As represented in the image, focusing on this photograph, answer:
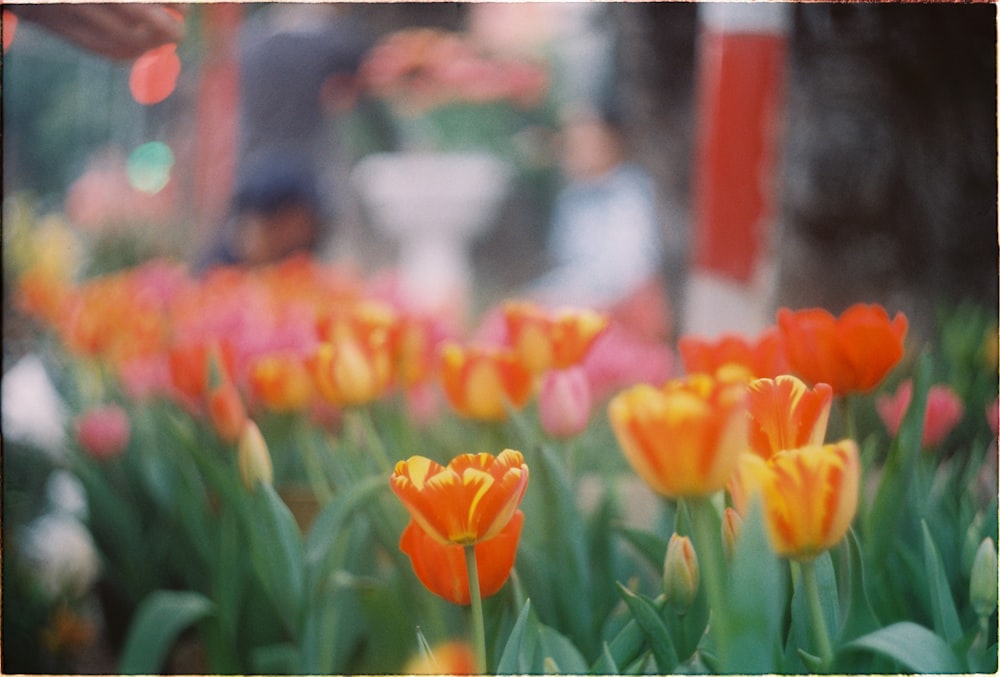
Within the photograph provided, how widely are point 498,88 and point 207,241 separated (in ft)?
2.46

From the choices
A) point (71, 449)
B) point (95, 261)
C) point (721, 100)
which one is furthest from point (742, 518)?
point (95, 261)

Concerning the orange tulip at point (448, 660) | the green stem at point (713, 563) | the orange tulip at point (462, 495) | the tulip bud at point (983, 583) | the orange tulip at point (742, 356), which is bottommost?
the orange tulip at point (448, 660)

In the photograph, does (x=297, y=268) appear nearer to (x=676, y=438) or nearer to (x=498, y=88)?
(x=676, y=438)

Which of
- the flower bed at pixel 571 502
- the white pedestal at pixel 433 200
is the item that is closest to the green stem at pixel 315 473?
the flower bed at pixel 571 502

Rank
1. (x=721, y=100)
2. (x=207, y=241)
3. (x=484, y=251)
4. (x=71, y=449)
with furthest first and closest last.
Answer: (x=484, y=251) → (x=207, y=241) → (x=71, y=449) → (x=721, y=100)

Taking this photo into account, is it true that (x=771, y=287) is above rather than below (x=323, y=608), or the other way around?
above

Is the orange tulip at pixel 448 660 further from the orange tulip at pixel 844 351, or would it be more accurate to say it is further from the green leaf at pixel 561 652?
the orange tulip at pixel 844 351

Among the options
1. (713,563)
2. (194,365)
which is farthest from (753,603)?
(194,365)

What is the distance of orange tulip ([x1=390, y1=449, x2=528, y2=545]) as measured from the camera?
0.98ft

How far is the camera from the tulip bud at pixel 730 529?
0.31m

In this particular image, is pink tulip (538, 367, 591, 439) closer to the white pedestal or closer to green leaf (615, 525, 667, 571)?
green leaf (615, 525, 667, 571)

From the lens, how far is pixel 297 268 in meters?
0.89

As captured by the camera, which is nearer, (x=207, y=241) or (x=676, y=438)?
(x=676, y=438)

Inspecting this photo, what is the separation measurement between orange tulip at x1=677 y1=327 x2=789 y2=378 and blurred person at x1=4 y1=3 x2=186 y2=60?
335mm
